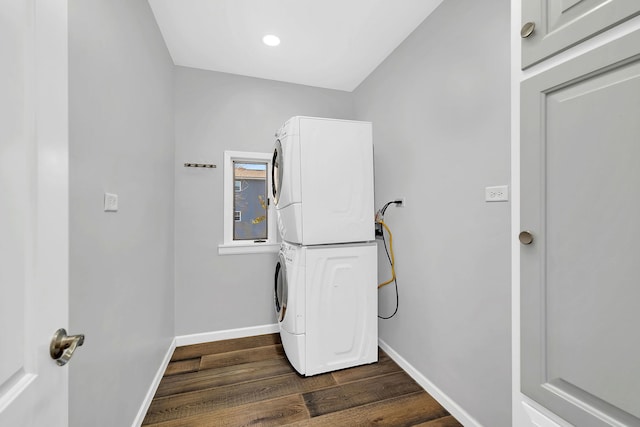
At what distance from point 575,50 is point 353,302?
1869mm

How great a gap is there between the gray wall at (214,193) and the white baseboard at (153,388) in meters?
0.28

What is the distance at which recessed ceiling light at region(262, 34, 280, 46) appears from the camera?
211 centimetres

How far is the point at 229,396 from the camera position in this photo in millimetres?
1838

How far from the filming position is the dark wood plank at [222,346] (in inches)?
94.3

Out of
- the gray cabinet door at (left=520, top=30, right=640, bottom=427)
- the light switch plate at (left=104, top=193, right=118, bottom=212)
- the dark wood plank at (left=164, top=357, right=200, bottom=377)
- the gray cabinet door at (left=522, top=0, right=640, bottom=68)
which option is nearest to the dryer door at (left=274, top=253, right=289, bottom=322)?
the dark wood plank at (left=164, top=357, right=200, bottom=377)

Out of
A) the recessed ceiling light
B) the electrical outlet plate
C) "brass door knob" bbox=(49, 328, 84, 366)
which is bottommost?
"brass door knob" bbox=(49, 328, 84, 366)

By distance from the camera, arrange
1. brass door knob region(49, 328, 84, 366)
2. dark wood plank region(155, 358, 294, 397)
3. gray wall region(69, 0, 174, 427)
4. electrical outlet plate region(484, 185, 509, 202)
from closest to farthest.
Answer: brass door knob region(49, 328, 84, 366)
gray wall region(69, 0, 174, 427)
electrical outlet plate region(484, 185, 509, 202)
dark wood plank region(155, 358, 294, 397)

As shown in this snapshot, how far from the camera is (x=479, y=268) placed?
1536mm

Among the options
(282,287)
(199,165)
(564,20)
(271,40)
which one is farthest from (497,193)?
(199,165)

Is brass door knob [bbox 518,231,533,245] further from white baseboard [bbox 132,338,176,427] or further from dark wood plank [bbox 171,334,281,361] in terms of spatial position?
dark wood plank [bbox 171,334,281,361]

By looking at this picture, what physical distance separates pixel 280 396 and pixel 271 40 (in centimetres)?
258

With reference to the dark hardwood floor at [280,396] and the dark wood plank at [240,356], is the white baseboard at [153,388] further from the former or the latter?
the dark wood plank at [240,356]

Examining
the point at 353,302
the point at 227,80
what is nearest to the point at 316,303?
the point at 353,302

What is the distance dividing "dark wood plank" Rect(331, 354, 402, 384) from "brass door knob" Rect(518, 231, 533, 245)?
5.66 ft
